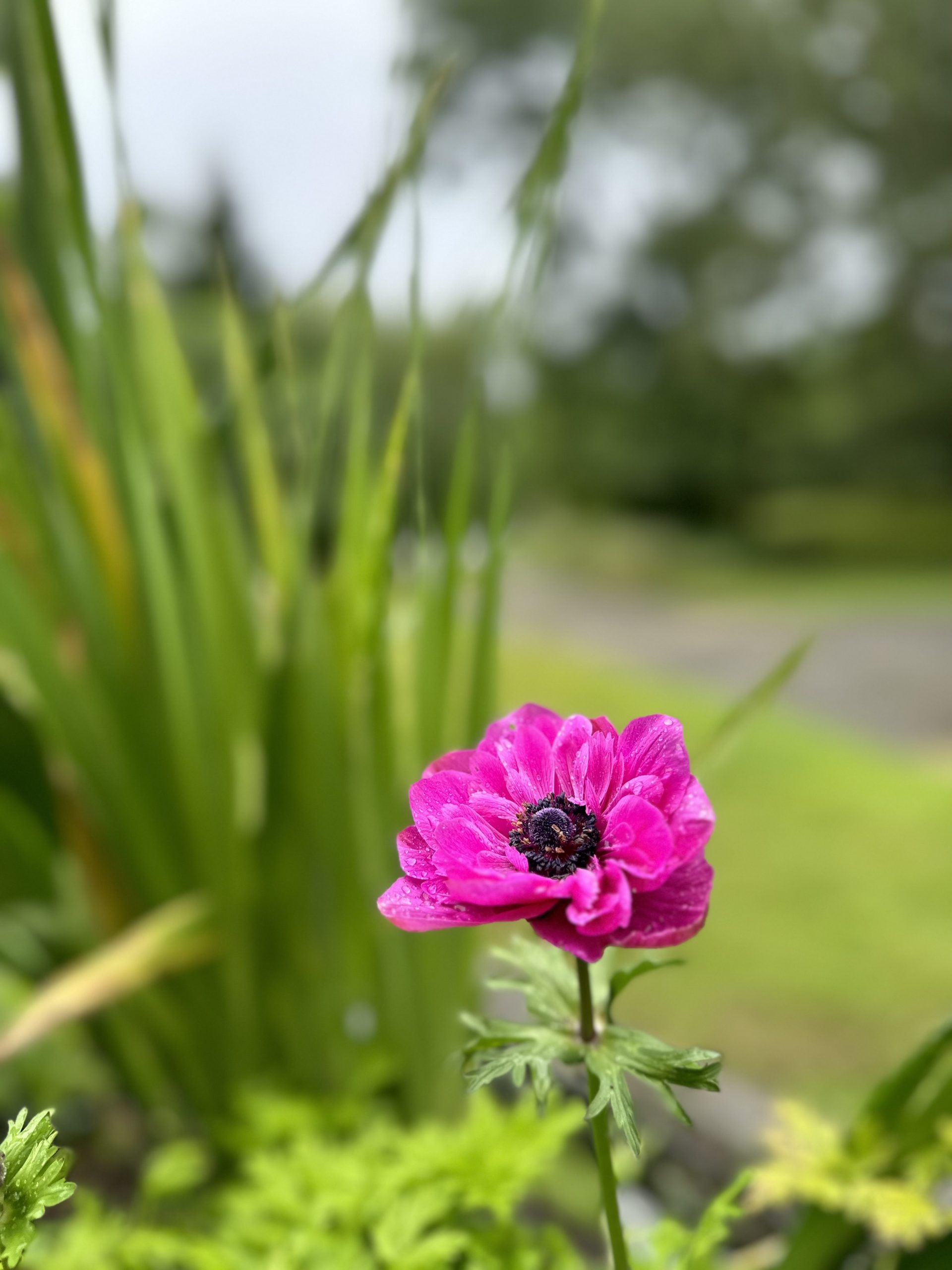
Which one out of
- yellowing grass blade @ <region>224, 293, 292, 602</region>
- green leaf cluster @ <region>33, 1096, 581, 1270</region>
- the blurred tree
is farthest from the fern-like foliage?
the blurred tree

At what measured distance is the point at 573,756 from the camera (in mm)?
348

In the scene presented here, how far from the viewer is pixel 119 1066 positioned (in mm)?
967

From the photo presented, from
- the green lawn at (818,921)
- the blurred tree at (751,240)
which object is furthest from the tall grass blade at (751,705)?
the blurred tree at (751,240)

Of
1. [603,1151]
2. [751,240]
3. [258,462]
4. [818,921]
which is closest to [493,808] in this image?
[603,1151]

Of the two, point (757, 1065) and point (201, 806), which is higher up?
point (201, 806)

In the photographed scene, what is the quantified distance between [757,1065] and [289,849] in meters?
0.89

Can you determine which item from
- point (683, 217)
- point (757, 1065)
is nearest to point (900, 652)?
point (757, 1065)

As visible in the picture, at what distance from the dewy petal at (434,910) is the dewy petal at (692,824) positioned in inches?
1.7

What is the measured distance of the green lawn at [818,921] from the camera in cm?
153

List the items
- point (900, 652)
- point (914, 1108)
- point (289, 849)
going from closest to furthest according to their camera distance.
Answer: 1. point (914, 1108)
2. point (289, 849)
3. point (900, 652)

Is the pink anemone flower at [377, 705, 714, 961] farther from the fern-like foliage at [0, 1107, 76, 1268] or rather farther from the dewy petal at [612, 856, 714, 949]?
the fern-like foliage at [0, 1107, 76, 1268]

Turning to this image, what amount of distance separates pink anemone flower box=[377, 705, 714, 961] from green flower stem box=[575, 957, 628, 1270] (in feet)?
0.14

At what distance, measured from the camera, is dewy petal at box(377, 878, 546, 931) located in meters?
0.30

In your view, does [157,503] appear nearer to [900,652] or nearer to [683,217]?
[900,652]
